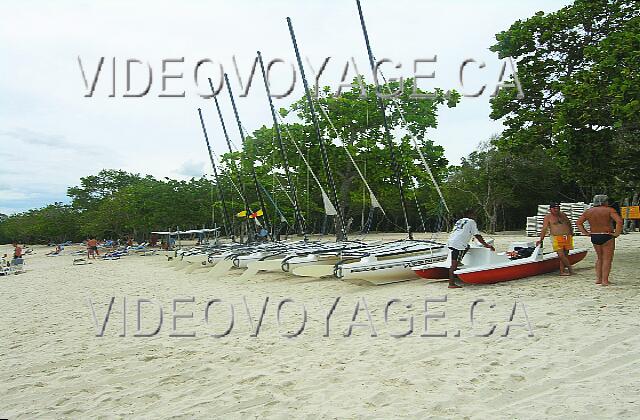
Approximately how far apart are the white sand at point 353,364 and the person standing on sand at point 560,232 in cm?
79

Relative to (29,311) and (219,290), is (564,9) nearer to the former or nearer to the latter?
(219,290)

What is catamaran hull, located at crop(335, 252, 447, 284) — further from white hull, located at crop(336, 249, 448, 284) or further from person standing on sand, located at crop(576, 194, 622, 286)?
person standing on sand, located at crop(576, 194, 622, 286)

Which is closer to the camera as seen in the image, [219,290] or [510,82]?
[219,290]

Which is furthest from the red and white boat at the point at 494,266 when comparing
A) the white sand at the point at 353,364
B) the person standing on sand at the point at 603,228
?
the person standing on sand at the point at 603,228

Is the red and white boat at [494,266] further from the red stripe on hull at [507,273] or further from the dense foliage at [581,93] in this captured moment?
the dense foliage at [581,93]

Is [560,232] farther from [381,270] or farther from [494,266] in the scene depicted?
[381,270]

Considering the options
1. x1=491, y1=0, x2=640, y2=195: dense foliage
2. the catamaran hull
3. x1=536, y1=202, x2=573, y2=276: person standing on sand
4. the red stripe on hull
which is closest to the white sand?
the red stripe on hull

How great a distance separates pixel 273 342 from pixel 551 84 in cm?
1142

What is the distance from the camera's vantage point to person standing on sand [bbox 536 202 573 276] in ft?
32.8

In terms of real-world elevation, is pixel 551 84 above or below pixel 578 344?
above

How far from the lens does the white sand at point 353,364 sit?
4371 mm

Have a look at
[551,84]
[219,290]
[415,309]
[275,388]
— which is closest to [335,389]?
[275,388]

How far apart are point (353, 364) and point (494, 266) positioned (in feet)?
17.2

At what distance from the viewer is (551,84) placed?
14.1 m
